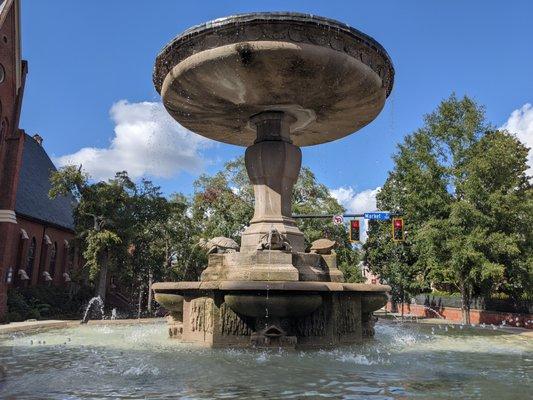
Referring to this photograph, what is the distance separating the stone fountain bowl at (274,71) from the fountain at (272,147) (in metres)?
0.02

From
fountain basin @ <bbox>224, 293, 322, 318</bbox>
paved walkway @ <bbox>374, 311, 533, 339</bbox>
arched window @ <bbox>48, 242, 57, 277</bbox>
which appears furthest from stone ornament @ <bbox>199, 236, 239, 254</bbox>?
arched window @ <bbox>48, 242, 57, 277</bbox>

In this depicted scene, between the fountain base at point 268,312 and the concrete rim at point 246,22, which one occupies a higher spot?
the concrete rim at point 246,22

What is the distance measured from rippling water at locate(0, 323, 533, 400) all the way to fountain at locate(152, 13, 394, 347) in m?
0.68

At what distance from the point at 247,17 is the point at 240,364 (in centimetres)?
566

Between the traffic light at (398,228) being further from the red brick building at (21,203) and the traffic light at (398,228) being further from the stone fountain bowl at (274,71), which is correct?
the red brick building at (21,203)

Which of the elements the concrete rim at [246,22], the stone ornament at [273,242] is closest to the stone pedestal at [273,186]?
the stone ornament at [273,242]

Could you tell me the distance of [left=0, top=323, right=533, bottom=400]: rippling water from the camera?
4871 millimetres

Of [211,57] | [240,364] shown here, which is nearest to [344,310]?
[240,364]

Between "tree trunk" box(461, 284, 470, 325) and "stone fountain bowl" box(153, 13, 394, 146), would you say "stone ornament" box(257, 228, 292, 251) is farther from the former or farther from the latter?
"tree trunk" box(461, 284, 470, 325)

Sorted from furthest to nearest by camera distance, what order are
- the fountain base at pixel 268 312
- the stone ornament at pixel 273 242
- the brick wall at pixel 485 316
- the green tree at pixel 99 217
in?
the green tree at pixel 99 217
the brick wall at pixel 485 316
the stone ornament at pixel 273 242
the fountain base at pixel 268 312

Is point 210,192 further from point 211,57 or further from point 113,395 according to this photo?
point 113,395

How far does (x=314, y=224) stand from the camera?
105 feet

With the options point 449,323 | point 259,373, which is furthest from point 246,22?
point 449,323

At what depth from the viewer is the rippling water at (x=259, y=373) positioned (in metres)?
4.87
